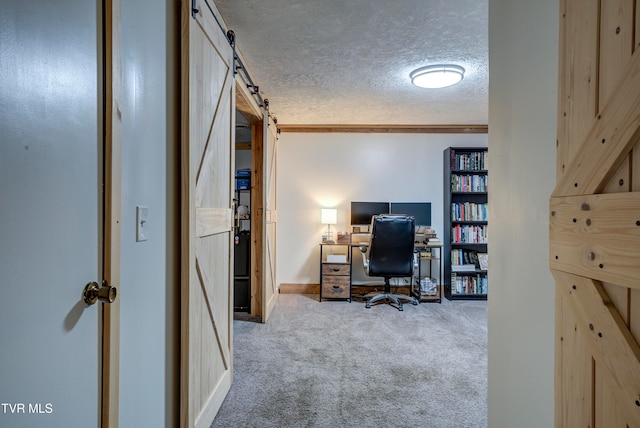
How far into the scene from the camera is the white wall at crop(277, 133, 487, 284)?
4.68 meters

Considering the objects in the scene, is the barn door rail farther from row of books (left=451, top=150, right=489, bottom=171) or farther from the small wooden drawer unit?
row of books (left=451, top=150, right=489, bottom=171)

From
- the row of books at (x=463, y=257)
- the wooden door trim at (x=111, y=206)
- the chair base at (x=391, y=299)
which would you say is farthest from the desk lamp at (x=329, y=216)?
the wooden door trim at (x=111, y=206)

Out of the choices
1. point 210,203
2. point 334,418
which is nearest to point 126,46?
point 210,203

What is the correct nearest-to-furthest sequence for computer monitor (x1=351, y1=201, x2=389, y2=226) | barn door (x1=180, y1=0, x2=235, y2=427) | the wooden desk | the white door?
the white door, barn door (x1=180, y1=0, x2=235, y2=427), the wooden desk, computer monitor (x1=351, y1=201, x2=389, y2=226)

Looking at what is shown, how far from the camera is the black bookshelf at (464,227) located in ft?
14.4

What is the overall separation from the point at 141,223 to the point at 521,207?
145cm

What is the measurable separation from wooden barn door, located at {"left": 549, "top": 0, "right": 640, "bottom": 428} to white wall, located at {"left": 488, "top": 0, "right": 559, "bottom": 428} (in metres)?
0.08

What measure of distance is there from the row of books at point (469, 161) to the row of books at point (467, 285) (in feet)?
4.99

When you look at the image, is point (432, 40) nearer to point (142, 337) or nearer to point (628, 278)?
point (628, 278)

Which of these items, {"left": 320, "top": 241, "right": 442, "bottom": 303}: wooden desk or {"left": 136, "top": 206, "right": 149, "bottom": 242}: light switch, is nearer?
{"left": 136, "top": 206, "right": 149, "bottom": 242}: light switch

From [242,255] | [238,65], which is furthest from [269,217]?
[238,65]

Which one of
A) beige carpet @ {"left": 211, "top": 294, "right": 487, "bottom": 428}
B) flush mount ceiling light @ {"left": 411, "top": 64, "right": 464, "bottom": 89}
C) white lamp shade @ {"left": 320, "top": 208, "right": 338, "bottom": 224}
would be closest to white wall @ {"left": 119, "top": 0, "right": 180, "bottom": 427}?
beige carpet @ {"left": 211, "top": 294, "right": 487, "bottom": 428}

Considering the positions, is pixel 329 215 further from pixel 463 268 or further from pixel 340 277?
pixel 463 268

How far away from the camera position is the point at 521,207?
4.14 ft
